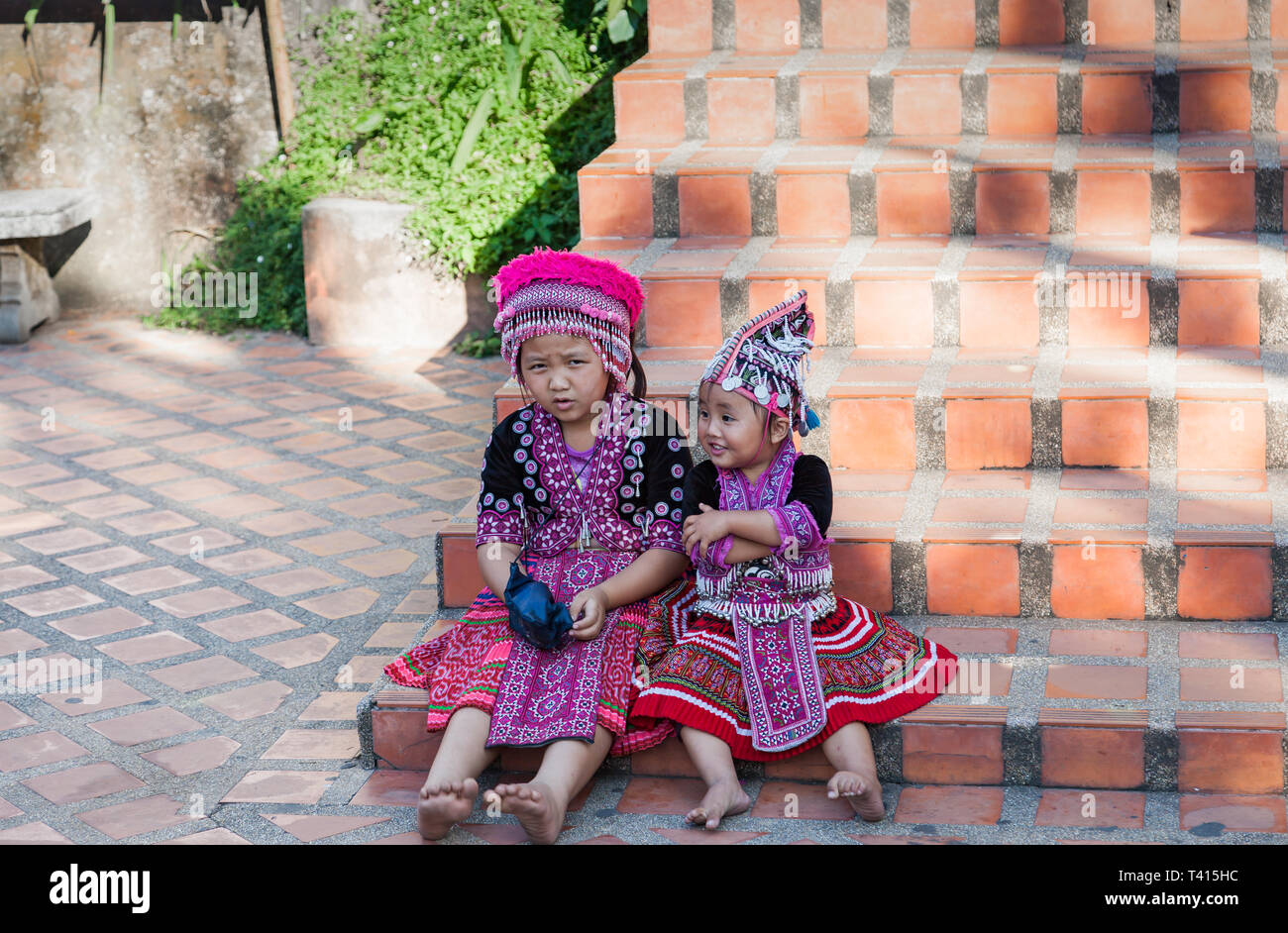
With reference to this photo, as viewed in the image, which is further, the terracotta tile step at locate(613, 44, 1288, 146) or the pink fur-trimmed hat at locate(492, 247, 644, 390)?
the terracotta tile step at locate(613, 44, 1288, 146)

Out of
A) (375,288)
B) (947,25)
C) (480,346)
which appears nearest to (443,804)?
(947,25)

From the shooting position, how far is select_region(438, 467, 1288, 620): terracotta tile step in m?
3.42

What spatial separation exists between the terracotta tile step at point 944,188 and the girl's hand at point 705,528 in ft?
5.96

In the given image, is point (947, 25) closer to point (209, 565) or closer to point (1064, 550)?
point (1064, 550)

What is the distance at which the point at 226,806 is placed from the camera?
10.3 feet

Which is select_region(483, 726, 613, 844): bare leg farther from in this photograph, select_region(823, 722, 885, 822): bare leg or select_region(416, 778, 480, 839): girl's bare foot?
select_region(823, 722, 885, 822): bare leg

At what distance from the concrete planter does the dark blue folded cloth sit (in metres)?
3.74

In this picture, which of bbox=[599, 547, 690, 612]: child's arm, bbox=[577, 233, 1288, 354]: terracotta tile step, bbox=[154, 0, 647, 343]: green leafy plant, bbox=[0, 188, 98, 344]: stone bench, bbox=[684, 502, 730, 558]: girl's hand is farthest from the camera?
bbox=[0, 188, 98, 344]: stone bench

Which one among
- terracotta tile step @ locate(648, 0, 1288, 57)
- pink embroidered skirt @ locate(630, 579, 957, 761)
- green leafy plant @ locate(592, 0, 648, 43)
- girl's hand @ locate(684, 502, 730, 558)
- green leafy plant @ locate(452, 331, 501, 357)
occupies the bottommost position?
pink embroidered skirt @ locate(630, 579, 957, 761)

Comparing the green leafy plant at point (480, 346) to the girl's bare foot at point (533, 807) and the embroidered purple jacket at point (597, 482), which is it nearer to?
the embroidered purple jacket at point (597, 482)

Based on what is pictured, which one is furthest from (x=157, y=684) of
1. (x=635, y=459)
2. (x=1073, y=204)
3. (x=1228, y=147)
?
(x=1228, y=147)

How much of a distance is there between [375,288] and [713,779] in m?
4.13

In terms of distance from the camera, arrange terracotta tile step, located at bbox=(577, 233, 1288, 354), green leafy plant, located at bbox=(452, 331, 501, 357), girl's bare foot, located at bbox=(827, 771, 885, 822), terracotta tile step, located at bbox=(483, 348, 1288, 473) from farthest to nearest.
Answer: green leafy plant, located at bbox=(452, 331, 501, 357) → terracotta tile step, located at bbox=(577, 233, 1288, 354) → terracotta tile step, located at bbox=(483, 348, 1288, 473) → girl's bare foot, located at bbox=(827, 771, 885, 822)

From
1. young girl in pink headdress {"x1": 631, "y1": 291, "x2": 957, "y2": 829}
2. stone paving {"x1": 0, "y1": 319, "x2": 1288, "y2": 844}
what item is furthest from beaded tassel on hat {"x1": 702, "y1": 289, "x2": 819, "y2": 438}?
stone paving {"x1": 0, "y1": 319, "x2": 1288, "y2": 844}
